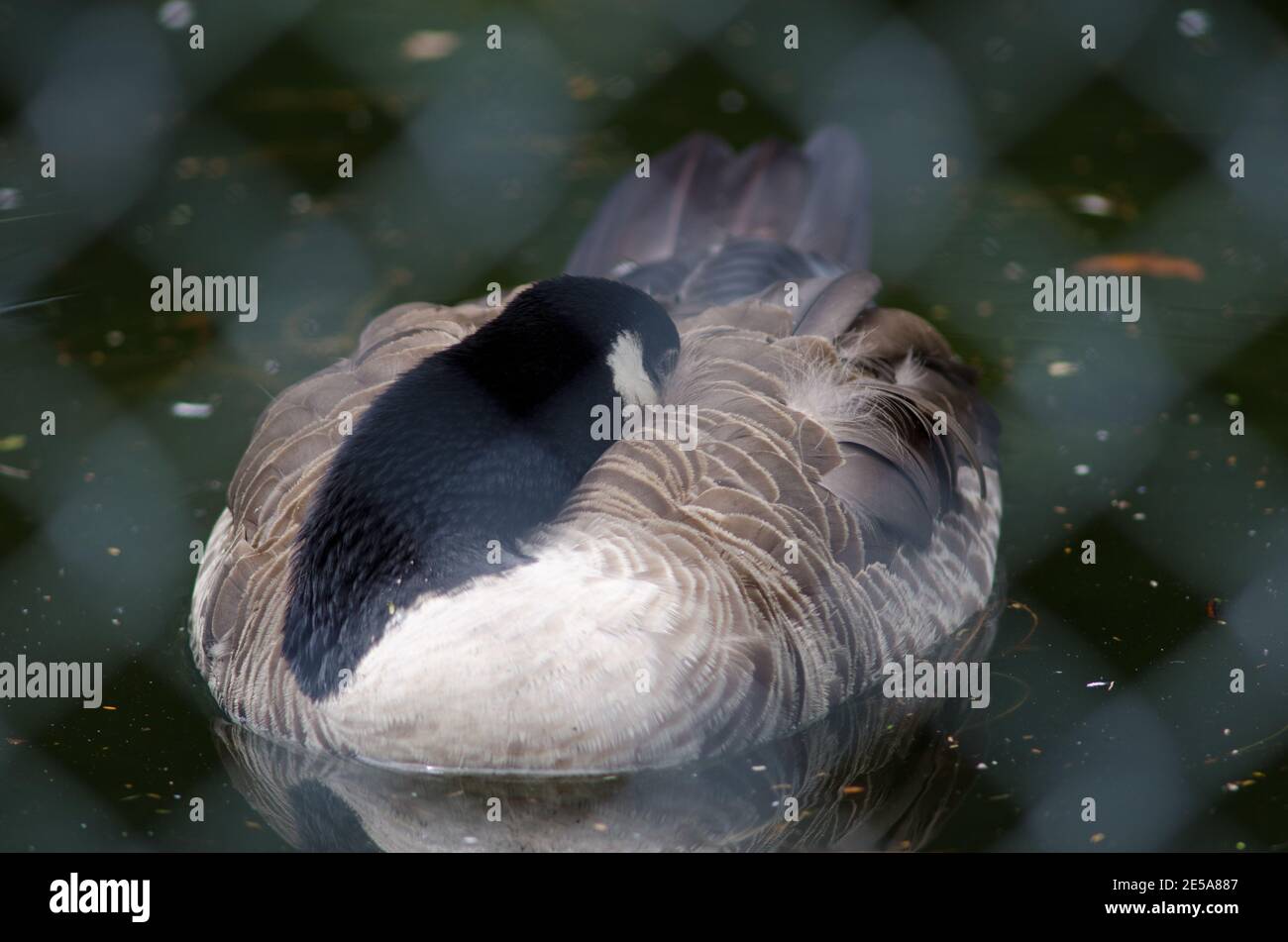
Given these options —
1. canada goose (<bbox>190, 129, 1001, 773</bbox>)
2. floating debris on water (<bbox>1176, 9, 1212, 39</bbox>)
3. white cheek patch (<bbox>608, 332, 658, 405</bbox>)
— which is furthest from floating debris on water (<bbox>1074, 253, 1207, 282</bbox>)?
white cheek patch (<bbox>608, 332, 658, 405</bbox>)

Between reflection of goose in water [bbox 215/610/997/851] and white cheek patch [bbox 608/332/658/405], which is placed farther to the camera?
white cheek patch [bbox 608/332/658/405]

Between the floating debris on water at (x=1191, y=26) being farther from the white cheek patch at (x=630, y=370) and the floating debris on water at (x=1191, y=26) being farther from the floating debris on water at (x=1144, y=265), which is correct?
the white cheek patch at (x=630, y=370)

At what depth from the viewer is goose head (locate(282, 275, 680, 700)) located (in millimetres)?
4445

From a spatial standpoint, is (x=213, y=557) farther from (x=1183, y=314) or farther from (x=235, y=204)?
(x=1183, y=314)

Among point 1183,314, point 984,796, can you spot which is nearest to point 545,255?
point 1183,314

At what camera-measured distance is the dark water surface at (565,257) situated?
4.64 metres

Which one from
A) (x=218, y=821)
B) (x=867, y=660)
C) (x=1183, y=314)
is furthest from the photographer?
(x=1183, y=314)

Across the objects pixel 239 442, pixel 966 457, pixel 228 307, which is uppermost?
pixel 228 307

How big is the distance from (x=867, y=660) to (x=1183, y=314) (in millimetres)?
2941

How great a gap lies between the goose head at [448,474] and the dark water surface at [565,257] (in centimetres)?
49

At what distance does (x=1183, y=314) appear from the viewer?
23.3 ft

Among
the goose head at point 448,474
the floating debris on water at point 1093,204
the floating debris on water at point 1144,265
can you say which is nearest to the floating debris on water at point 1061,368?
the floating debris on water at point 1144,265

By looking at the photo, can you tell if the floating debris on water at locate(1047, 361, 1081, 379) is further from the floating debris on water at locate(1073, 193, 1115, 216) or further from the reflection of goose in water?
the reflection of goose in water

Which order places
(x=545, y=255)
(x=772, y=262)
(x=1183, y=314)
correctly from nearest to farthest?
Result: (x=772, y=262) < (x=1183, y=314) < (x=545, y=255)
